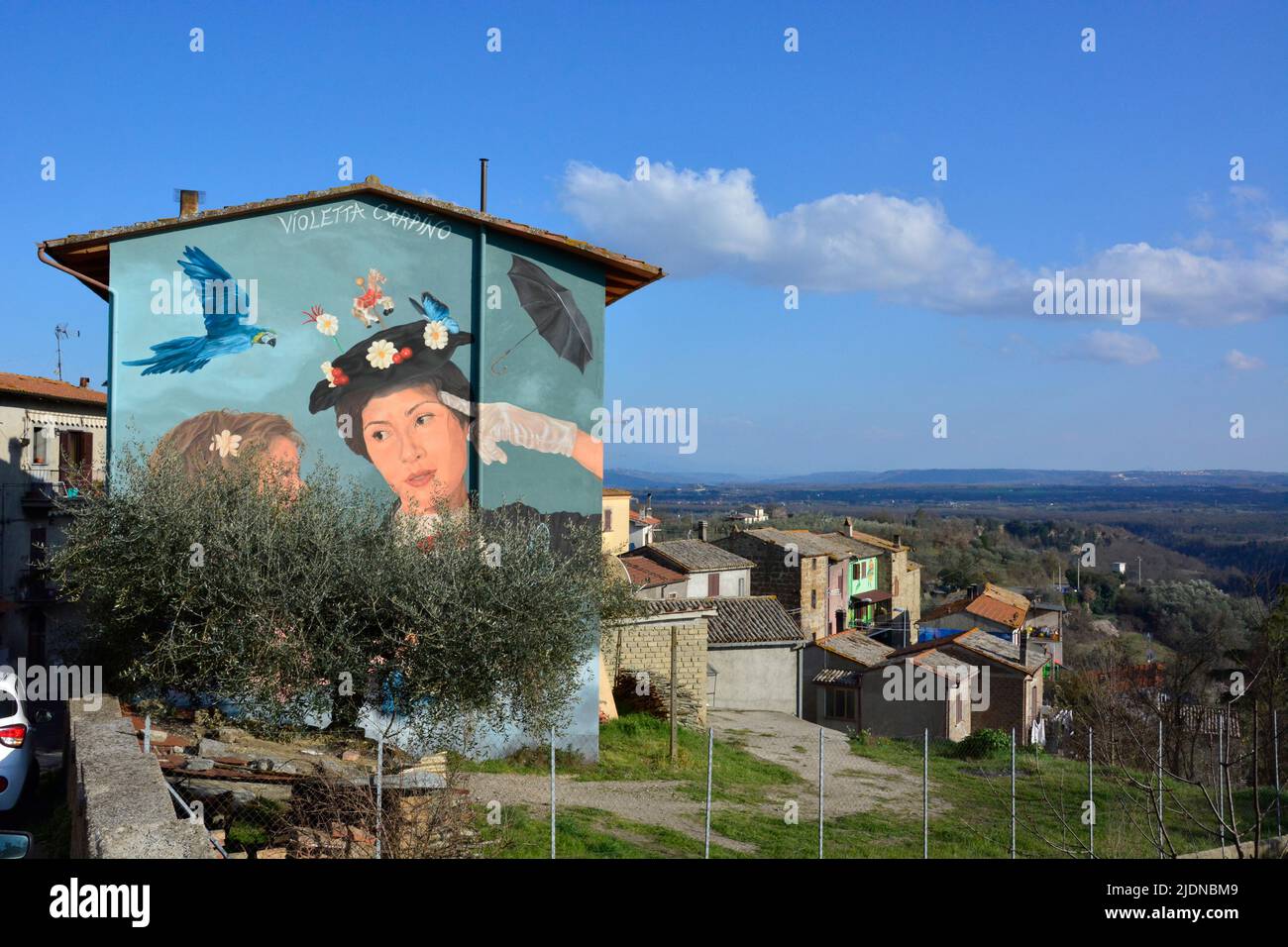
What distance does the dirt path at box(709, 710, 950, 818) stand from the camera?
56.7 feet

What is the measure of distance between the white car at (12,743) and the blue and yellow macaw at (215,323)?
6.78 meters

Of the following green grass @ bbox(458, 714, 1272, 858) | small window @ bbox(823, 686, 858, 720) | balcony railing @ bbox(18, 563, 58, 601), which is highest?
balcony railing @ bbox(18, 563, 58, 601)

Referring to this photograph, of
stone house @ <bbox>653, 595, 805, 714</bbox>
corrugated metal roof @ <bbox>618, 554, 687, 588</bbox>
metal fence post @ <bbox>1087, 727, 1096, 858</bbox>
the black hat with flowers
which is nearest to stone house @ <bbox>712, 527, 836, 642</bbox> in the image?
corrugated metal roof @ <bbox>618, 554, 687, 588</bbox>

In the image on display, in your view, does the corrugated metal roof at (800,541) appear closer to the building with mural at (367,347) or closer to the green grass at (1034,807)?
the green grass at (1034,807)

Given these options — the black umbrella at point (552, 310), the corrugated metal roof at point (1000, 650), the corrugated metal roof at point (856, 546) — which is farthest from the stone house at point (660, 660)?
the corrugated metal roof at point (856, 546)

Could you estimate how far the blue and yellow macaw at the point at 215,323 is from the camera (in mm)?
16516

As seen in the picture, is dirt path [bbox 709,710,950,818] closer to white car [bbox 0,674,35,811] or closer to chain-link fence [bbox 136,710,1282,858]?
chain-link fence [bbox 136,710,1282,858]

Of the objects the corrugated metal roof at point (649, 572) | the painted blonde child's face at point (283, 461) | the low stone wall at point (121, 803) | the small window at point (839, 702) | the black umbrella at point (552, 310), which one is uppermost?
the black umbrella at point (552, 310)

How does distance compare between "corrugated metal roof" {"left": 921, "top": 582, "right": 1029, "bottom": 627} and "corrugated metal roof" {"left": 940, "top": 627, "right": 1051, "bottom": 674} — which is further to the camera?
"corrugated metal roof" {"left": 921, "top": 582, "right": 1029, "bottom": 627}

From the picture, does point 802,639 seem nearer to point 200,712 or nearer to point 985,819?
point 985,819

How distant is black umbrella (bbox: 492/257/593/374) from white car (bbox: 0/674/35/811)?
9567mm

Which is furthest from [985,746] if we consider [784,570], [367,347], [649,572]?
[784,570]
